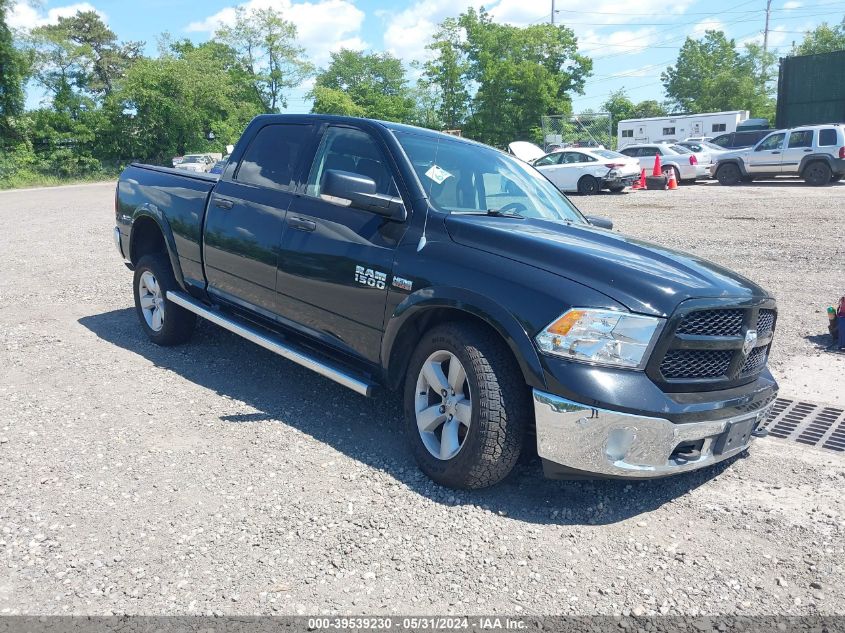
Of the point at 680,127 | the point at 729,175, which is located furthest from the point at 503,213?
the point at 680,127

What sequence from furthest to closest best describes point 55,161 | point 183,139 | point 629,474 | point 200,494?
1. point 183,139
2. point 55,161
3. point 200,494
4. point 629,474

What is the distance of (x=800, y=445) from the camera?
420cm

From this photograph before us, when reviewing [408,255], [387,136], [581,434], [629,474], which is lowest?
[629,474]

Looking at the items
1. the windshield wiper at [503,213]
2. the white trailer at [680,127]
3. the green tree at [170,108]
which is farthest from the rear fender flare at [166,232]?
the green tree at [170,108]

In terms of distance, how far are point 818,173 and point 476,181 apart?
20426 mm

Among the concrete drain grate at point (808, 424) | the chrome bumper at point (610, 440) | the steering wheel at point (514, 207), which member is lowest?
the concrete drain grate at point (808, 424)

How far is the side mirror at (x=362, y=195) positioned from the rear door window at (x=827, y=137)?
20.9 meters

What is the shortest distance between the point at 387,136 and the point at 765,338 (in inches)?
94.8

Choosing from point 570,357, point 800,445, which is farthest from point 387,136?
point 800,445

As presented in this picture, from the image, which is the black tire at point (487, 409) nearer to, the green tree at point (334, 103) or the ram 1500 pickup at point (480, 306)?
the ram 1500 pickup at point (480, 306)

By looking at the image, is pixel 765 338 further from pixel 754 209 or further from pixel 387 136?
pixel 754 209

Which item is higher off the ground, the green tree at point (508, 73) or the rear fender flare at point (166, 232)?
the green tree at point (508, 73)

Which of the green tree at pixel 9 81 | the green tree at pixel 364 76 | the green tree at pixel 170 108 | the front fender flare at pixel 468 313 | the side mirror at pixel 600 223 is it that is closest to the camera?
the front fender flare at pixel 468 313

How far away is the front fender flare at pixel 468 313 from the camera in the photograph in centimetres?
318
